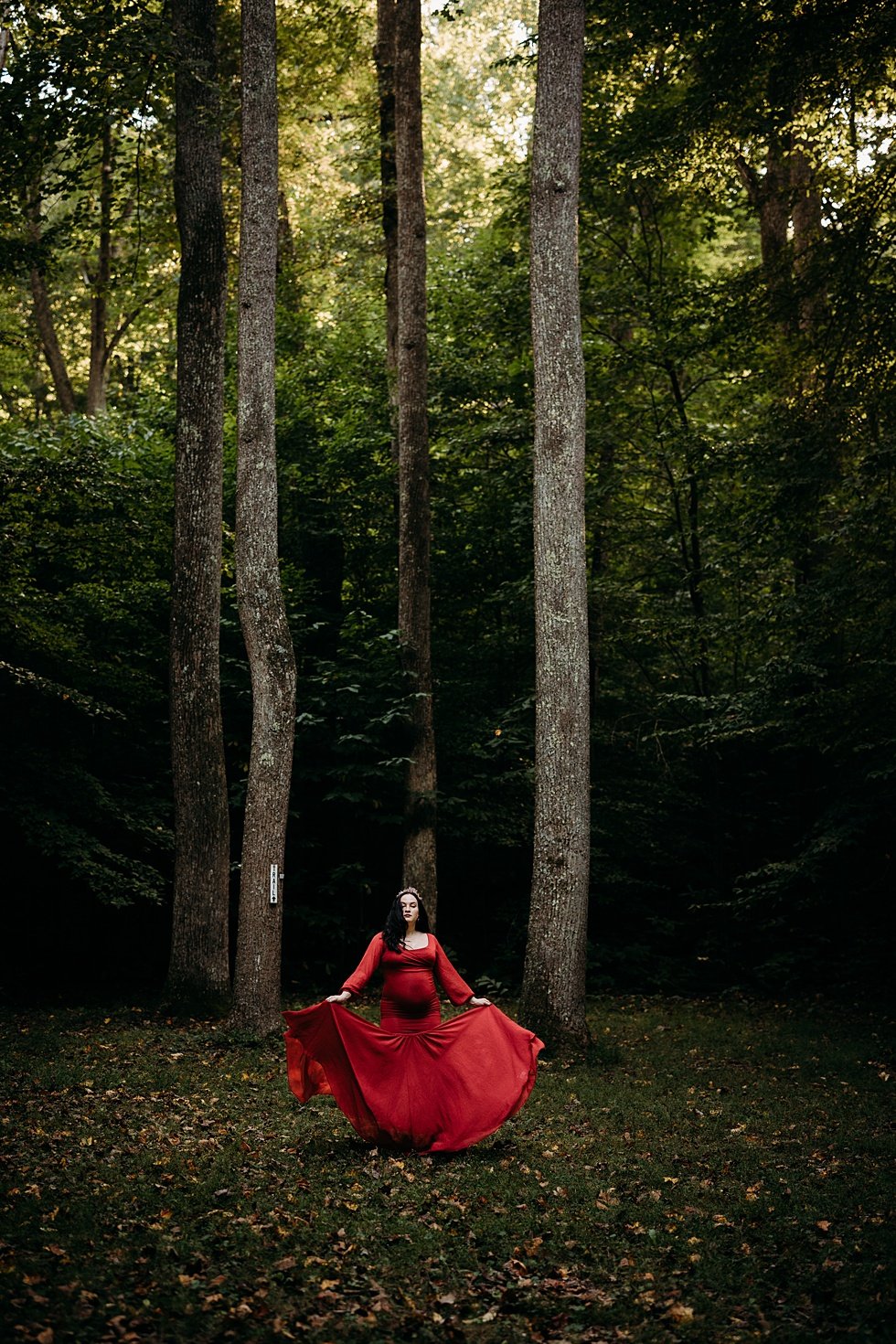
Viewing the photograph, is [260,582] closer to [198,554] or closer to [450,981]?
[198,554]

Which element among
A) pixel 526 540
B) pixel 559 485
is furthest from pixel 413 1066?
pixel 526 540

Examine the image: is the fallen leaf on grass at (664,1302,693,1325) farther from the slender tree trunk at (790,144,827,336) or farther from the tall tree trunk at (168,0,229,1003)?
the slender tree trunk at (790,144,827,336)

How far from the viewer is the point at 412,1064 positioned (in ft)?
25.1

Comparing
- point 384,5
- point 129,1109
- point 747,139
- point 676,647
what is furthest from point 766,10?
point 129,1109

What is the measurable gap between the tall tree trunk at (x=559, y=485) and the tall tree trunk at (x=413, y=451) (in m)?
4.18

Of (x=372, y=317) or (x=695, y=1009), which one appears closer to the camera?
(x=695, y=1009)

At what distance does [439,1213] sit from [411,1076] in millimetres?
1335

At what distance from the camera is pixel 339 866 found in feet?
54.5

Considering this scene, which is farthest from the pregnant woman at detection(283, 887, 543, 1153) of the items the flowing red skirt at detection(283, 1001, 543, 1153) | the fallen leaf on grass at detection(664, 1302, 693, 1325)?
the fallen leaf on grass at detection(664, 1302, 693, 1325)

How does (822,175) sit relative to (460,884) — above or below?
above

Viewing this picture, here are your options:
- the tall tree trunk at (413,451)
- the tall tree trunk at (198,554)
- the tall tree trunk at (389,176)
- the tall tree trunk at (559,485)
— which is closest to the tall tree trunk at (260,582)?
the tall tree trunk at (198,554)

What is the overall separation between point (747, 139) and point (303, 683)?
986 centimetres

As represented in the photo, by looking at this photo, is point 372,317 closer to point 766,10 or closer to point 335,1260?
point 766,10

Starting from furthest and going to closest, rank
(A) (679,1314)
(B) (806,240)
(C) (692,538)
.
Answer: (C) (692,538), (B) (806,240), (A) (679,1314)
